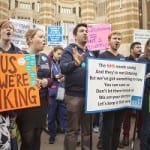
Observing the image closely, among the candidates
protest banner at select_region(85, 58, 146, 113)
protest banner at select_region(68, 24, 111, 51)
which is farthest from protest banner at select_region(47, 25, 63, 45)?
protest banner at select_region(85, 58, 146, 113)

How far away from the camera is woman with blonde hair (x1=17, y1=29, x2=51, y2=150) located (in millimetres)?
3783

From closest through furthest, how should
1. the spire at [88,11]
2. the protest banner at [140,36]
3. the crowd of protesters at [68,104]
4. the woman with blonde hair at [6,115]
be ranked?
the woman with blonde hair at [6,115] → the crowd of protesters at [68,104] → the protest banner at [140,36] → the spire at [88,11]

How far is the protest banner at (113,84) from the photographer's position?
4.08 m

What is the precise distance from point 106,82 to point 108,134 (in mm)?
634

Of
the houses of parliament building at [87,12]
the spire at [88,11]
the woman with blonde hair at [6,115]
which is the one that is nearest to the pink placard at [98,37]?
the woman with blonde hair at [6,115]

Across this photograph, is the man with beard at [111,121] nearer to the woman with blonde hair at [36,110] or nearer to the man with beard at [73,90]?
the man with beard at [73,90]

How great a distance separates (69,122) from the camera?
4.16m

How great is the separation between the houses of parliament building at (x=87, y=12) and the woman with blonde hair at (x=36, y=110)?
10.1 metres

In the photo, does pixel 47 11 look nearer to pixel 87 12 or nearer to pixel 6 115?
pixel 87 12

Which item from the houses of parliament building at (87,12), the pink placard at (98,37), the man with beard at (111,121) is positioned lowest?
the man with beard at (111,121)

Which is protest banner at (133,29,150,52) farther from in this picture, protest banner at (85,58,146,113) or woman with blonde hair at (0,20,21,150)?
woman with blonde hair at (0,20,21,150)

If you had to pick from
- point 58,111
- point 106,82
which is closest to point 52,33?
point 58,111

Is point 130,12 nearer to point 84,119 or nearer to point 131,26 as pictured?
point 131,26

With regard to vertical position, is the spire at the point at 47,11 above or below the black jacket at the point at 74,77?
above
